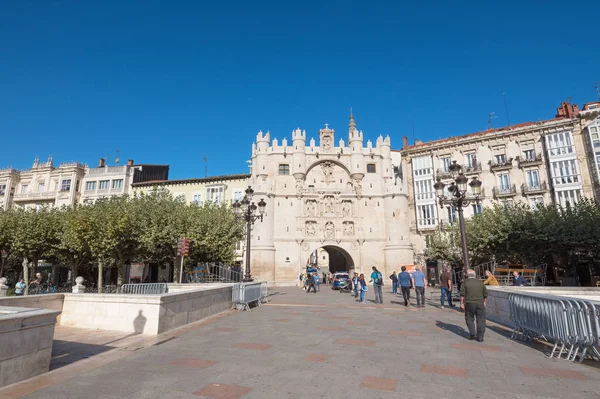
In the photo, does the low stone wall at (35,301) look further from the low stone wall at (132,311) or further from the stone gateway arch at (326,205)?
the stone gateway arch at (326,205)

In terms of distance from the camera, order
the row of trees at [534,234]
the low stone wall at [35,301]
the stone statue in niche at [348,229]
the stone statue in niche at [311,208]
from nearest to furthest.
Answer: the low stone wall at [35,301], the row of trees at [534,234], the stone statue in niche at [348,229], the stone statue in niche at [311,208]

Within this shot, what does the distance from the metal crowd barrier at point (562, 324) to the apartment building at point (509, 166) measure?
27999mm

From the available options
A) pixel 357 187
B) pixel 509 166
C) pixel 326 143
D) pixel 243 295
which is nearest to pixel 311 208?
pixel 357 187

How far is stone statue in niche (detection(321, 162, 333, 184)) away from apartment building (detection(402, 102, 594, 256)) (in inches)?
405

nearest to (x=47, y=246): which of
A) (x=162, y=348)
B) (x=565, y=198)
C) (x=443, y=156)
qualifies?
(x=162, y=348)

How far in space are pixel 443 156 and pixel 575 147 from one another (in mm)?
12794

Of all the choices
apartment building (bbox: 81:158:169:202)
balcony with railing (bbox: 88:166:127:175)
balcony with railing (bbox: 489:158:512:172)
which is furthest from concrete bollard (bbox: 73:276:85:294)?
balcony with railing (bbox: 489:158:512:172)

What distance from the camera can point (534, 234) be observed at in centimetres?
2488

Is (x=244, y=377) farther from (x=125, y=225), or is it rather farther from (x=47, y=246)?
(x=47, y=246)

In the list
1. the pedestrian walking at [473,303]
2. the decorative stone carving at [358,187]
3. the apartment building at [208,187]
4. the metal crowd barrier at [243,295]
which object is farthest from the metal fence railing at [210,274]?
the pedestrian walking at [473,303]

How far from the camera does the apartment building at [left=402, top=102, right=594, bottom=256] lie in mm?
33875

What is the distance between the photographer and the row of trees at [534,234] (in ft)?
78.4

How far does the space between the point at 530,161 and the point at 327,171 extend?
74.3ft

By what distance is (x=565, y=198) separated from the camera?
1324 inches
